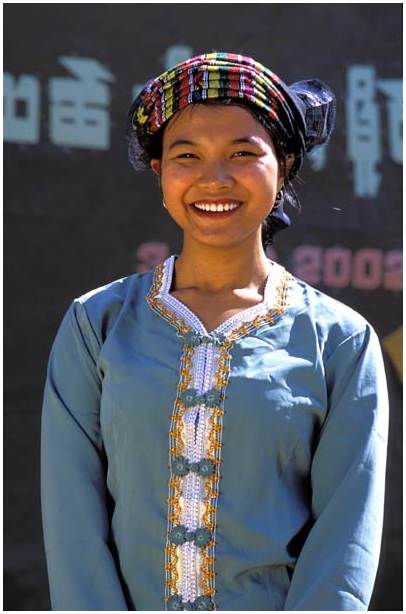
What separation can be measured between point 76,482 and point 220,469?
275 millimetres

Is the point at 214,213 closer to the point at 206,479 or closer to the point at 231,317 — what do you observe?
the point at 231,317

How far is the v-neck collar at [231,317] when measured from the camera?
2641 mm

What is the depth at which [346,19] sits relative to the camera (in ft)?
15.0

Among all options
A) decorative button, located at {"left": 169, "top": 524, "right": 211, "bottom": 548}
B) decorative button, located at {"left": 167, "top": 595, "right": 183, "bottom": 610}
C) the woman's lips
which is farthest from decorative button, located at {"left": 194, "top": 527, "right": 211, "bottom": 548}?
the woman's lips

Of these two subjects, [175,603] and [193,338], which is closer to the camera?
[175,603]

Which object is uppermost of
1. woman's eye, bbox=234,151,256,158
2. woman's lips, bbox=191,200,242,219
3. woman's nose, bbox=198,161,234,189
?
woman's eye, bbox=234,151,256,158

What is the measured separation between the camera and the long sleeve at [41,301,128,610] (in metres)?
2.52

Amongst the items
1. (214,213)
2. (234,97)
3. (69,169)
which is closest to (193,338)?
(214,213)

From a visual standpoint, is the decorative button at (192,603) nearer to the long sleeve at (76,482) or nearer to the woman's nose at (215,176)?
the long sleeve at (76,482)

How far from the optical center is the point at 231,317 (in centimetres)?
266

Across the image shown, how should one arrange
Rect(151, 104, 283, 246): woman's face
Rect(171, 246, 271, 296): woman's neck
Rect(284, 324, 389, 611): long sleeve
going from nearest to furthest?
Rect(284, 324, 389, 611): long sleeve → Rect(151, 104, 283, 246): woman's face → Rect(171, 246, 271, 296): woman's neck

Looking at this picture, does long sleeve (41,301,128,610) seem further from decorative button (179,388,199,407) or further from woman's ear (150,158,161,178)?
woman's ear (150,158,161,178)

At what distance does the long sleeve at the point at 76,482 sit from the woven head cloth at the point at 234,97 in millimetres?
397

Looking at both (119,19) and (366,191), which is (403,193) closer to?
(366,191)
